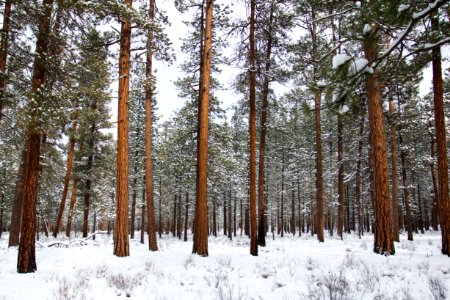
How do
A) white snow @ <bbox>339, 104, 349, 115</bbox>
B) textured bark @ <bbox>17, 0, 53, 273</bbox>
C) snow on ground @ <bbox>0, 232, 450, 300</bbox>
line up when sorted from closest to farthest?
white snow @ <bbox>339, 104, 349, 115</bbox> → snow on ground @ <bbox>0, 232, 450, 300</bbox> → textured bark @ <bbox>17, 0, 53, 273</bbox>

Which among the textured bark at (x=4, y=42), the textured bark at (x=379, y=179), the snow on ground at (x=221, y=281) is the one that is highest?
the textured bark at (x=4, y=42)

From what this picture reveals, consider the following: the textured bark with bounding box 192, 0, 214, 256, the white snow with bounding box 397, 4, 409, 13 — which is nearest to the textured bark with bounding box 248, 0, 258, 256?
the textured bark with bounding box 192, 0, 214, 256

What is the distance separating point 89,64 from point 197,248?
24.2ft

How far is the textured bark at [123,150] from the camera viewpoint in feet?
34.2

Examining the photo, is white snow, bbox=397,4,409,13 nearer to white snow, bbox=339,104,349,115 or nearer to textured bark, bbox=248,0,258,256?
white snow, bbox=339,104,349,115

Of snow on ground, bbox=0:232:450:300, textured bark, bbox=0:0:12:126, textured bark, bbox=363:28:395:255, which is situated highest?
textured bark, bbox=0:0:12:126

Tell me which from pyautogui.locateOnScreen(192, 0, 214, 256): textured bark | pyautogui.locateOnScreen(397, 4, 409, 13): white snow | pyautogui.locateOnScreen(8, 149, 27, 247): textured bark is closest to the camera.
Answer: pyautogui.locateOnScreen(397, 4, 409, 13): white snow

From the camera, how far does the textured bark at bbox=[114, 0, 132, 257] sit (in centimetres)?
1043

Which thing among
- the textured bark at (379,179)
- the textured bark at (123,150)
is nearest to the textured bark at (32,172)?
the textured bark at (123,150)

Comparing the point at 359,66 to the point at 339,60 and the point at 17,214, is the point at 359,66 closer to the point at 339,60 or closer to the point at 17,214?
the point at 339,60

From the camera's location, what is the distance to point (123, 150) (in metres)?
10.6

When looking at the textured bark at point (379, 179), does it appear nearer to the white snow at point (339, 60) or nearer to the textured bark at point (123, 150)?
the white snow at point (339, 60)

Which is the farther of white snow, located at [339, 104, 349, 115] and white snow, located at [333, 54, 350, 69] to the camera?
white snow, located at [339, 104, 349, 115]

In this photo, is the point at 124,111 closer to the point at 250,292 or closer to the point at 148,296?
the point at 148,296
